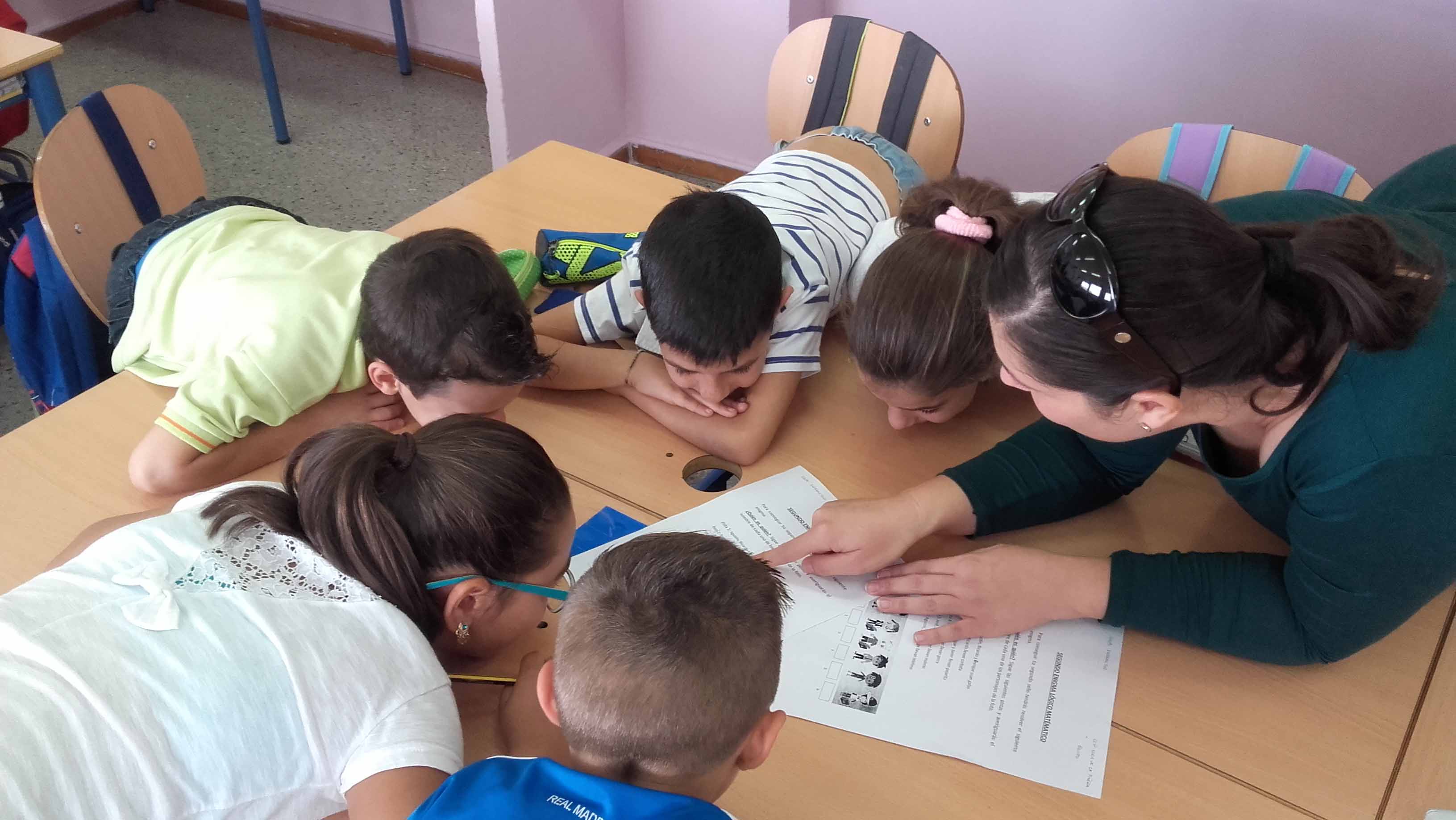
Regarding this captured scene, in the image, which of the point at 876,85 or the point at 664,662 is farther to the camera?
the point at 876,85

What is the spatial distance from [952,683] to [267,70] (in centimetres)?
319

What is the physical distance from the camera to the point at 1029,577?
1000 millimetres

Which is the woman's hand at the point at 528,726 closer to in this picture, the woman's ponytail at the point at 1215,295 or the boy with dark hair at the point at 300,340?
the boy with dark hair at the point at 300,340

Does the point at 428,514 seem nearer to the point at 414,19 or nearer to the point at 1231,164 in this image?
the point at 1231,164

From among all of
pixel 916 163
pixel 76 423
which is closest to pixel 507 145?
pixel 916 163

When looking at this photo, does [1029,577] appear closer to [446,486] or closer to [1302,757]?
[1302,757]

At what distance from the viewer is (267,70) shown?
317 centimetres

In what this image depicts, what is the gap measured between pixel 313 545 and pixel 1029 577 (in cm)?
72

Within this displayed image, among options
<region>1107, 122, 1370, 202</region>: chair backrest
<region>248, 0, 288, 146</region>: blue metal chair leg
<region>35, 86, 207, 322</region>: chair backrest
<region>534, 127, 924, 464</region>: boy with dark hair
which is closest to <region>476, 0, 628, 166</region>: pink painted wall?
<region>248, 0, 288, 146</region>: blue metal chair leg

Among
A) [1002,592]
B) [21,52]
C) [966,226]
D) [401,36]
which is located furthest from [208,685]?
[401,36]

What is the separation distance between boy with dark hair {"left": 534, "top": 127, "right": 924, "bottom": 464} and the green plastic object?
0.20 feet

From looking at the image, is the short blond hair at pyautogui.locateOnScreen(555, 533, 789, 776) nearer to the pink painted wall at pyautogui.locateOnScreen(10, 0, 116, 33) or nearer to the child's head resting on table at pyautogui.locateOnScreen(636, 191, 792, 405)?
the child's head resting on table at pyautogui.locateOnScreen(636, 191, 792, 405)

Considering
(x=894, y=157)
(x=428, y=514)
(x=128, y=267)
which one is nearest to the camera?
(x=428, y=514)

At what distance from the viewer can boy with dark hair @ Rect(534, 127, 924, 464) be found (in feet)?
3.95
